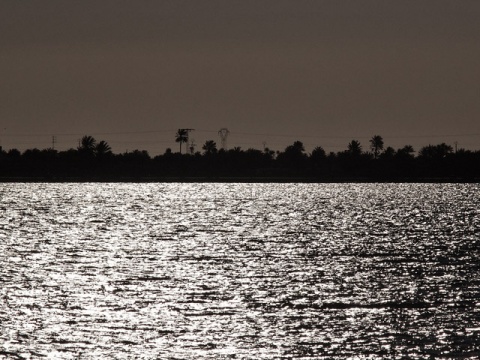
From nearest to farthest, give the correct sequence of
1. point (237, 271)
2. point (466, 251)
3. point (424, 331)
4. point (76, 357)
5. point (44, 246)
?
point (76, 357)
point (424, 331)
point (237, 271)
point (466, 251)
point (44, 246)

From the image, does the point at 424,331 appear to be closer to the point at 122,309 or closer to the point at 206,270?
the point at 122,309

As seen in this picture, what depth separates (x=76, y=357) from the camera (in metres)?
38.4

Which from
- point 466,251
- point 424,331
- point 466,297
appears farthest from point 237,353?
point 466,251

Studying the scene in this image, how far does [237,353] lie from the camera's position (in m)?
39.5

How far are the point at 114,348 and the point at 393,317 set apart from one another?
16.3 m

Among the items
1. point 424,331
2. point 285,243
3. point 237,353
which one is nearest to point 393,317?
point 424,331

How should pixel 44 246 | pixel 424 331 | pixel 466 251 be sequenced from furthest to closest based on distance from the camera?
pixel 44 246 < pixel 466 251 < pixel 424 331

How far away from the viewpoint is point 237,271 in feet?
239

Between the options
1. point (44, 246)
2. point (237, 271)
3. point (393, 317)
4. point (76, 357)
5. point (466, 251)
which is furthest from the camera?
point (44, 246)

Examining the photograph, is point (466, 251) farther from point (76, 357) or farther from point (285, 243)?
point (76, 357)

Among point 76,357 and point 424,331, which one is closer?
point 76,357

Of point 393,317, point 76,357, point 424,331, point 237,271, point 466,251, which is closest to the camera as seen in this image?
point 76,357

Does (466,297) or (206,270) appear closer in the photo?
(466,297)

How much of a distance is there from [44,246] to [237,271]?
34.8 meters
